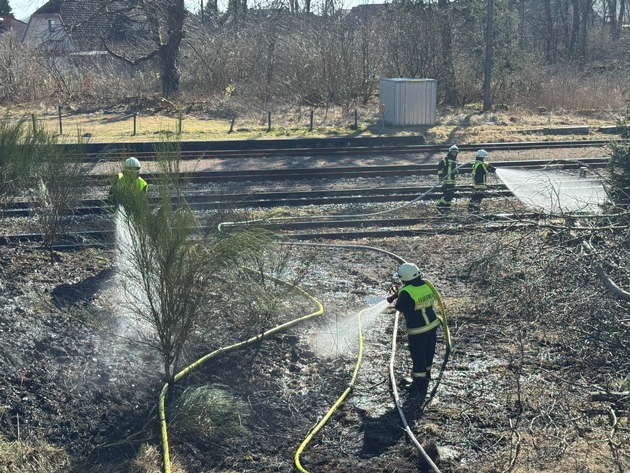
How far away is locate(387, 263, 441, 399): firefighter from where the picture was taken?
8633 mm

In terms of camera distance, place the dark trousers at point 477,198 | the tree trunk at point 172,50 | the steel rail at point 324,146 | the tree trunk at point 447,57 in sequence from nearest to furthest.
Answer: the dark trousers at point 477,198, the steel rail at point 324,146, the tree trunk at point 172,50, the tree trunk at point 447,57

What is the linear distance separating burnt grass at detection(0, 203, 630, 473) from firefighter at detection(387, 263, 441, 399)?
8.7 inches

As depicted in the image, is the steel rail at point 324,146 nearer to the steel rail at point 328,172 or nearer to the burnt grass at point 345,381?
the steel rail at point 328,172

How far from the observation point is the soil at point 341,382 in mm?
7348

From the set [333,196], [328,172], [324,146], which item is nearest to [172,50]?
[324,146]

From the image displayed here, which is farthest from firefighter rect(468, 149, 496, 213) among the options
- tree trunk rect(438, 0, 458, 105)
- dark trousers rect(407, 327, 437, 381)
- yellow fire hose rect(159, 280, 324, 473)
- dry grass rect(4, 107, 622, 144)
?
tree trunk rect(438, 0, 458, 105)

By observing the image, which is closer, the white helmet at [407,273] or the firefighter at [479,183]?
the white helmet at [407,273]

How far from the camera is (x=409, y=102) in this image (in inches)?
1105

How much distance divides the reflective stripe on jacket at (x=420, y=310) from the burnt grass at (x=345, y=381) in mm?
726

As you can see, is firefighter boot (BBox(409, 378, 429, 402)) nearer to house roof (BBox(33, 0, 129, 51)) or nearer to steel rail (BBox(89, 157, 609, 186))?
steel rail (BBox(89, 157, 609, 186))

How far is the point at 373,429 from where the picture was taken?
796 cm

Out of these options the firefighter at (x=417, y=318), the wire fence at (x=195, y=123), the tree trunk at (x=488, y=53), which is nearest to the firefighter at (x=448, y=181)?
the firefighter at (x=417, y=318)

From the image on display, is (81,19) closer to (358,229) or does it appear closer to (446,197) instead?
(446,197)

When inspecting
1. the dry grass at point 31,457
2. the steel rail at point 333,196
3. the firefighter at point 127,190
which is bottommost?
the dry grass at point 31,457
